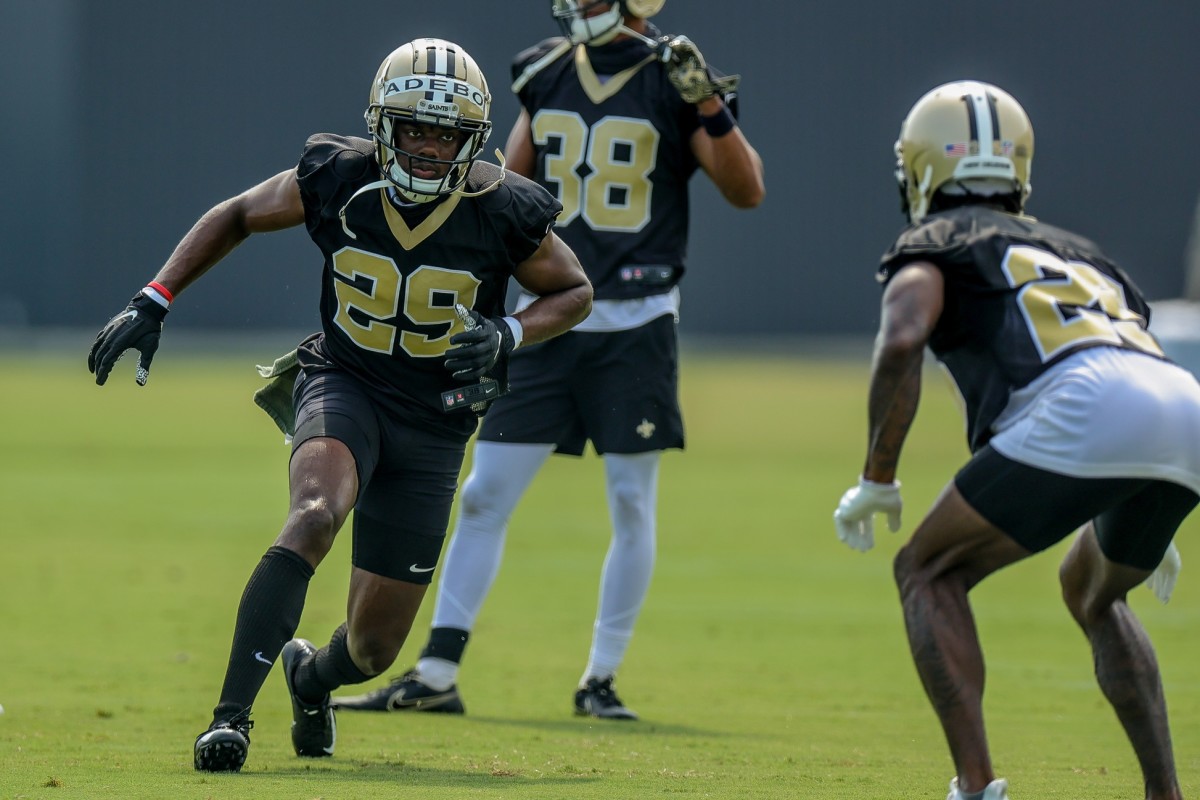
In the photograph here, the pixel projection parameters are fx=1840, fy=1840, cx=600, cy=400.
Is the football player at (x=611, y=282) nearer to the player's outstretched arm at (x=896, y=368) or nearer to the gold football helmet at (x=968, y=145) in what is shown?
the gold football helmet at (x=968, y=145)

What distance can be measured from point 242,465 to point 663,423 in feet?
34.3

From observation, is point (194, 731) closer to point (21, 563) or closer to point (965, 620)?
point (965, 620)

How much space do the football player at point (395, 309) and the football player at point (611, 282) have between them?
1110mm

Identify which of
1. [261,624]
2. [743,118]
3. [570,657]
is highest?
[261,624]

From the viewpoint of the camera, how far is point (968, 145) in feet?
15.0

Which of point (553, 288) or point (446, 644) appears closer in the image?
point (553, 288)

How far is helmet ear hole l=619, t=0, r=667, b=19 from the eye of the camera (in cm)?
697

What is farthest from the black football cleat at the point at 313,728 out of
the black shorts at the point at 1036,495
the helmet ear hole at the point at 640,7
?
the helmet ear hole at the point at 640,7

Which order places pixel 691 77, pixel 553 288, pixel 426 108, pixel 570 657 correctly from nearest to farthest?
pixel 426 108, pixel 553 288, pixel 691 77, pixel 570 657

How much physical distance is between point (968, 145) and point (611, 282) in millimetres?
2464

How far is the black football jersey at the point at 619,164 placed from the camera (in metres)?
6.90

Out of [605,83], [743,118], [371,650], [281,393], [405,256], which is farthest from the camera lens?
[743,118]

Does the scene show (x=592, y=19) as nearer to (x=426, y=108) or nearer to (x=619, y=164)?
(x=619, y=164)

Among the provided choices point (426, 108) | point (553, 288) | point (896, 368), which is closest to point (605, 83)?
point (553, 288)
